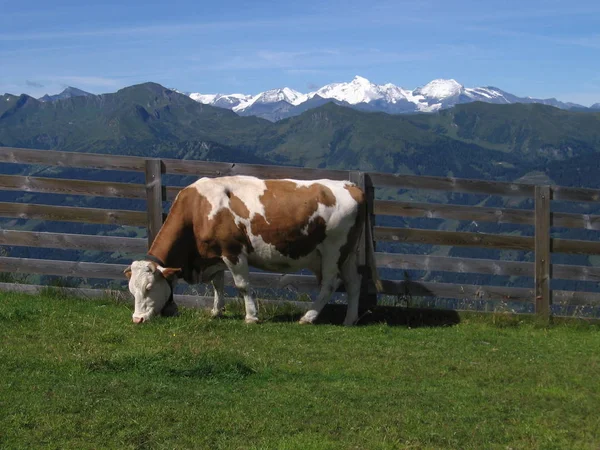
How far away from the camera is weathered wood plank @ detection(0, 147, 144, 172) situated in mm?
14094

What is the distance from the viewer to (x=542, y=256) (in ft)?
45.0

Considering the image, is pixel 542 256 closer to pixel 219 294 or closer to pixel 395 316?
pixel 395 316

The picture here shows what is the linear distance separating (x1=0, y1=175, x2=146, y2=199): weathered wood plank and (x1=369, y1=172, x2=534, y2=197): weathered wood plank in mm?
4157

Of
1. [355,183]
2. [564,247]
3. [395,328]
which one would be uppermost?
[355,183]

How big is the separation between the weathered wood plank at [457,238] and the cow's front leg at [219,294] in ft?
8.93

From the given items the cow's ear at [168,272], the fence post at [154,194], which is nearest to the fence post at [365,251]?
the cow's ear at [168,272]

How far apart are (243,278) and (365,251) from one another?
2155 millimetres

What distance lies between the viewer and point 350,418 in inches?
304

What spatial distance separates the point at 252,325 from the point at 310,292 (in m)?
1.89

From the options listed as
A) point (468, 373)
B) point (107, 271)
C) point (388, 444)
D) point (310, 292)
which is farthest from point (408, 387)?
point (107, 271)

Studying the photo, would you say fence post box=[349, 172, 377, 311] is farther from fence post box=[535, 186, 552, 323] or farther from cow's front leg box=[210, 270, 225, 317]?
fence post box=[535, 186, 552, 323]

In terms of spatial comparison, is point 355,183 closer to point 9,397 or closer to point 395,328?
point 395,328

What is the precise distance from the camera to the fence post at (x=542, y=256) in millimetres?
13688

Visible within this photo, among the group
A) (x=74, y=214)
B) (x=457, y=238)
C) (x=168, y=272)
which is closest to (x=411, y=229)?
(x=457, y=238)
